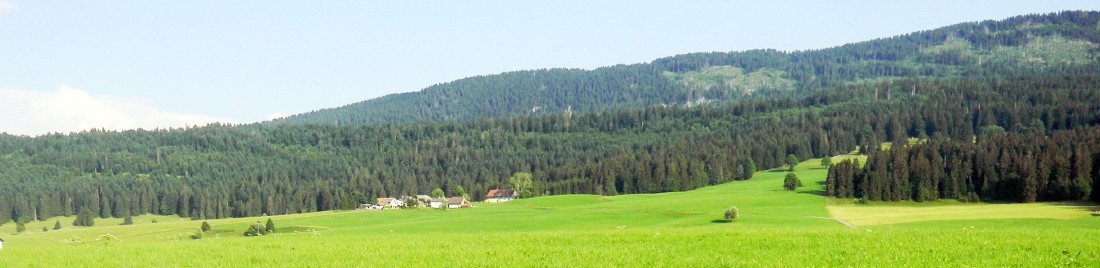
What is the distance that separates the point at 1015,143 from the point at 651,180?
58743mm

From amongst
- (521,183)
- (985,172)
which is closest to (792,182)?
(985,172)

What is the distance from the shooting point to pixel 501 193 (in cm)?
17125

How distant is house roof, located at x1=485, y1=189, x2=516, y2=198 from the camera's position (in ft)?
555

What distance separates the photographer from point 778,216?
279ft

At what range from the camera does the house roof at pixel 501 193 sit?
555 feet

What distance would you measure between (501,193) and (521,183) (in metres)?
8.79

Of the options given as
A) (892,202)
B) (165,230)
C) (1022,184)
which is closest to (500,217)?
(165,230)

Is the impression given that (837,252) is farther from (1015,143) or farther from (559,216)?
(1015,143)

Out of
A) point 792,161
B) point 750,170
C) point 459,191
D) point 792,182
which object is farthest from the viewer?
point 459,191

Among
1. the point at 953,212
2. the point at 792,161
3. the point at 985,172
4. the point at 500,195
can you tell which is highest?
the point at 792,161

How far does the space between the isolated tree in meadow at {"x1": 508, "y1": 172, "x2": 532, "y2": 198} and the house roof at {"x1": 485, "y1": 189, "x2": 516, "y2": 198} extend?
5.00ft

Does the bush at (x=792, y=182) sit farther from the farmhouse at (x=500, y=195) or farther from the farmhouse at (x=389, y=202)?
the farmhouse at (x=389, y=202)

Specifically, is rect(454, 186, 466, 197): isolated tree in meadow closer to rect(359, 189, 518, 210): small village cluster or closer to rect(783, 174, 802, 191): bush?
rect(359, 189, 518, 210): small village cluster

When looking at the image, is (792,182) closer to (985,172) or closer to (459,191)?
(985,172)
